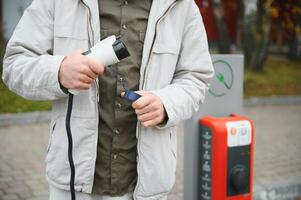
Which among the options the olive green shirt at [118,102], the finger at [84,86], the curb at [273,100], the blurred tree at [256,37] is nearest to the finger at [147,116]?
the olive green shirt at [118,102]

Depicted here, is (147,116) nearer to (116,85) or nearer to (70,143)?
(116,85)

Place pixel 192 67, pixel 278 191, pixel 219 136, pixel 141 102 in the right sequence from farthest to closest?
1. pixel 278 191
2. pixel 219 136
3. pixel 192 67
4. pixel 141 102

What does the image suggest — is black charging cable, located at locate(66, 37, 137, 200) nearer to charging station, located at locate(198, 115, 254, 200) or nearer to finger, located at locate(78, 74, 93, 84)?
finger, located at locate(78, 74, 93, 84)

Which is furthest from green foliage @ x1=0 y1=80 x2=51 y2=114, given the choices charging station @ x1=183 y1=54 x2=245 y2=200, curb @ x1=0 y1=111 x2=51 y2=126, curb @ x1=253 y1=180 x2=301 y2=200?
charging station @ x1=183 y1=54 x2=245 y2=200

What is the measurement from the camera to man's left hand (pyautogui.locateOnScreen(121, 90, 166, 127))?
1606mm

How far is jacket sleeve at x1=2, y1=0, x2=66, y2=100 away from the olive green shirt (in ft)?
0.67

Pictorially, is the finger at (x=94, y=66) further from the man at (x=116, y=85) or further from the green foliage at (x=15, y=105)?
the green foliage at (x=15, y=105)

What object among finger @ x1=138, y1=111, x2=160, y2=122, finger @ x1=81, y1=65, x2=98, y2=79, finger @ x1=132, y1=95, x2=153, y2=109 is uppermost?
finger @ x1=81, y1=65, x2=98, y2=79

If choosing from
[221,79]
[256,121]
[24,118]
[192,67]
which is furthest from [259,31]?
[192,67]

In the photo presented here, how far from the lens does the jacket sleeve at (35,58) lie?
5.16 feet

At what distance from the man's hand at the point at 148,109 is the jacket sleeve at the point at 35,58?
0.28 meters

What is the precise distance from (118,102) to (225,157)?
1.29 metres

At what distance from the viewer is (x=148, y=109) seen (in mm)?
1631

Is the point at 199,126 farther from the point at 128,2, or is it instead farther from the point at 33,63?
the point at 33,63
